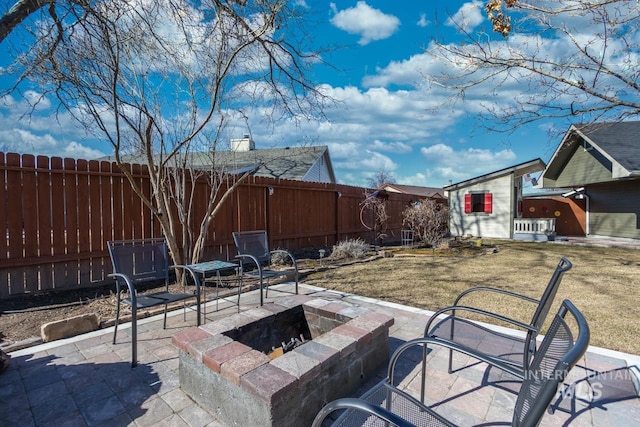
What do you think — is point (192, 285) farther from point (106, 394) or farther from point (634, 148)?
point (634, 148)

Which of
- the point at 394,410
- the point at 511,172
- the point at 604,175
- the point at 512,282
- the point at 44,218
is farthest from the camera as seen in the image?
the point at 511,172

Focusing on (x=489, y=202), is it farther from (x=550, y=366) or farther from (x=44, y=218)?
(x=44, y=218)

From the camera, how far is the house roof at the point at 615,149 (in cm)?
1038

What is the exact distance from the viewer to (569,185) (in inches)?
547

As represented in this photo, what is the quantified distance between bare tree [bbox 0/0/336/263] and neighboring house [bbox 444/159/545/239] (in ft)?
36.2

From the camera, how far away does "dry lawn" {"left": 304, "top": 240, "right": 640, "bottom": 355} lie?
12.0 feet

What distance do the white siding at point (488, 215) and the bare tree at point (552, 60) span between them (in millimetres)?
9148

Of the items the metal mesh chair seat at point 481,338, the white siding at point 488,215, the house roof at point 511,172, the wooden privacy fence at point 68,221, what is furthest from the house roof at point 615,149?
the wooden privacy fence at point 68,221

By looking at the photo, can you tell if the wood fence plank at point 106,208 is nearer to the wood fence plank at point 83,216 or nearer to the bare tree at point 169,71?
the wood fence plank at point 83,216

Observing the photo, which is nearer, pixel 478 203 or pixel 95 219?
pixel 95 219

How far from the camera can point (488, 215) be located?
1375 centimetres

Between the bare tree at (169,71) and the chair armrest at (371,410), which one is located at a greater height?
the bare tree at (169,71)

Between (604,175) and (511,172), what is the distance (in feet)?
9.99

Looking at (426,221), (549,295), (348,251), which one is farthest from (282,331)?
(426,221)
